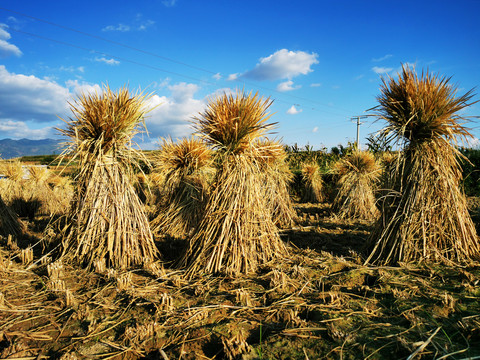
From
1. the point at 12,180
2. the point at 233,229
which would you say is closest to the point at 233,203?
the point at 233,229

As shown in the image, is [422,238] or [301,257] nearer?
[422,238]

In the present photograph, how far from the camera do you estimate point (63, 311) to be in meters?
3.14

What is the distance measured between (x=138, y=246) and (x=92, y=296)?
1.15 metres

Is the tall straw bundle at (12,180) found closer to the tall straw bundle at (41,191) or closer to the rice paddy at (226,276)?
the tall straw bundle at (41,191)

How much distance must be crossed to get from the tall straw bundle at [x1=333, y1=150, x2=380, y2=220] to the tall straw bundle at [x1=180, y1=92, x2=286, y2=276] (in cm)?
507

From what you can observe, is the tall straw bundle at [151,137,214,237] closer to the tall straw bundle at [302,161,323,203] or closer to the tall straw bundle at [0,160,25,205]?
the tall straw bundle at [0,160,25,205]

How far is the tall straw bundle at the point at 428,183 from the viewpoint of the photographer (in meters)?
4.12

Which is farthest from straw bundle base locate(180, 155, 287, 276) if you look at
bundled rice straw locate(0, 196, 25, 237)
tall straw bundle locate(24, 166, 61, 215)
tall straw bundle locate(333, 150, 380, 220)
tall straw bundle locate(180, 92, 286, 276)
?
tall straw bundle locate(24, 166, 61, 215)

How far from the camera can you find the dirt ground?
94.6 inches

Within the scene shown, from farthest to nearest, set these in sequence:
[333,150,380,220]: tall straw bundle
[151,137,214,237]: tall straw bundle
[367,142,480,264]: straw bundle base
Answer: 1. [333,150,380,220]: tall straw bundle
2. [151,137,214,237]: tall straw bundle
3. [367,142,480,264]: straw bundle base

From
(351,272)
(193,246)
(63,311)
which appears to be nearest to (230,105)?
(193,246)

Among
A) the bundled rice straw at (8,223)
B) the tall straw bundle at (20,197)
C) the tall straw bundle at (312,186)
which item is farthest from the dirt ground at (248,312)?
the tall straw bundle at (312,186)

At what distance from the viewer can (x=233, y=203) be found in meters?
4.12

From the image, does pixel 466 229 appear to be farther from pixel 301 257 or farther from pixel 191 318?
pixel 191 318
